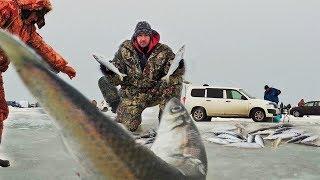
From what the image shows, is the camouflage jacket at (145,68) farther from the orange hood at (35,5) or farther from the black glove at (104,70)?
the orange hood at (35,5)

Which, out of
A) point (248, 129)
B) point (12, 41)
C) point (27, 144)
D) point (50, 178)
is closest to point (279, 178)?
point (50, 178)

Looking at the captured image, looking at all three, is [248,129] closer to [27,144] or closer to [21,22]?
[27,144]

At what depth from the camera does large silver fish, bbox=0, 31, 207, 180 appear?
694 mm

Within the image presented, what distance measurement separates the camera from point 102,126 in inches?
29.6

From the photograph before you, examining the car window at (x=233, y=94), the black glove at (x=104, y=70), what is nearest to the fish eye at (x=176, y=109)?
the black glove at (x=104, y=70)

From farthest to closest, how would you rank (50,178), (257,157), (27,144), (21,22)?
(27,144), (257,157), (50,178), (21,22)

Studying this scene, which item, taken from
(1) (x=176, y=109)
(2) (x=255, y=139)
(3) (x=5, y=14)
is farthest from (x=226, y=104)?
(1) (x=176, y=109)

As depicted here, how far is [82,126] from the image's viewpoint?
738 millimetres

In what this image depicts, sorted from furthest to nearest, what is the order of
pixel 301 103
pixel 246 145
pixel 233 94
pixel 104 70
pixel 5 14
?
pixel 301 103, pixel 233 94, pixel 246 145, pixel 104 70, pixel 5 14

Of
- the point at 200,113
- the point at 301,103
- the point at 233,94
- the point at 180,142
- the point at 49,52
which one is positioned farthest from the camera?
the point at 301,103

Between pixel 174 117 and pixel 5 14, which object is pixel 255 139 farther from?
pixel 174 117

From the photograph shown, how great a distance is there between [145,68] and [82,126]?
6.56 m

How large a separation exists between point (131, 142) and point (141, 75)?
22.0 feet

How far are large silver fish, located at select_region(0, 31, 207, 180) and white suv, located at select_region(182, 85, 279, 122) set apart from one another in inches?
812
